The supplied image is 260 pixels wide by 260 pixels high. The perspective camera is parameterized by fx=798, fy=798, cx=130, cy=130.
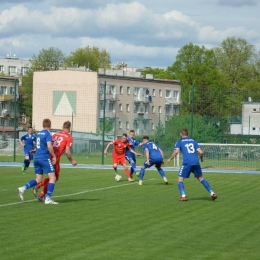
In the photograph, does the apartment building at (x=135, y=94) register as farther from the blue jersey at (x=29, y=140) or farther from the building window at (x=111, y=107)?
the blue jersey at (x=29, y=140)

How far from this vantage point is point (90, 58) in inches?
5276

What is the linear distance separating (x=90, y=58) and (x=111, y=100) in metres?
44.0

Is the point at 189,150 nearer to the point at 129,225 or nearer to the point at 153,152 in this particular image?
the point at 129,225

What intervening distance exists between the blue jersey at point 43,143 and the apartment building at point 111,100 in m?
38.3

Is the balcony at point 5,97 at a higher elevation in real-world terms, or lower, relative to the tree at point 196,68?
lower

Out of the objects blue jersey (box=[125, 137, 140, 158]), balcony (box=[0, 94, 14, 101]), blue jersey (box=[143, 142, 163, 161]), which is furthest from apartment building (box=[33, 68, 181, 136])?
blue jersey (box=[143, 142, 163, 161])

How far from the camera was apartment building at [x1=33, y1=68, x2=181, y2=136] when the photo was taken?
60.4 metres

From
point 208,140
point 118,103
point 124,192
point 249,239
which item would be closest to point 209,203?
point 124,192

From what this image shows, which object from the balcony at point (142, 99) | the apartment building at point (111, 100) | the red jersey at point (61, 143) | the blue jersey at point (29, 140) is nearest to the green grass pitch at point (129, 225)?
the red jersey at point (61, 143)

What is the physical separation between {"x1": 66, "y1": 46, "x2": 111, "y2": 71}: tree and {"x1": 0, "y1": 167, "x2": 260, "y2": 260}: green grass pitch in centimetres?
10935

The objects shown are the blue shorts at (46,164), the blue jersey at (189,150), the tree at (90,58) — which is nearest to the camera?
the blue shorts at (46,164)

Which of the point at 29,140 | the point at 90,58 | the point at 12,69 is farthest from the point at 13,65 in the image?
the point at 29,140

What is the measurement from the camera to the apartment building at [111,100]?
6041 cm

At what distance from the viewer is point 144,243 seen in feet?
39.1
